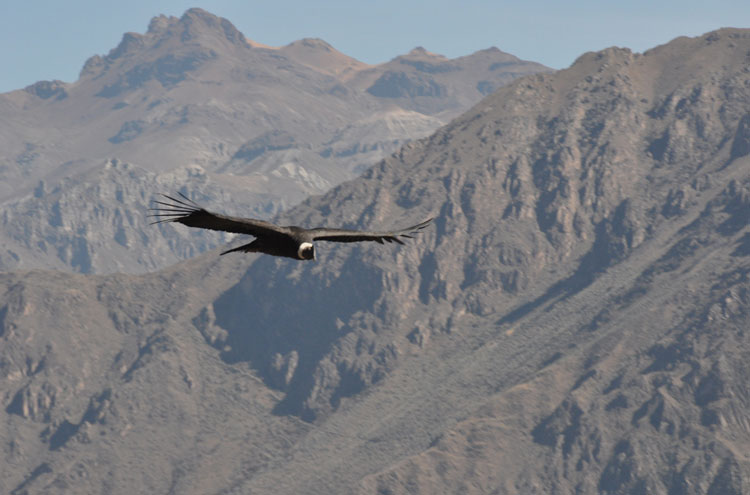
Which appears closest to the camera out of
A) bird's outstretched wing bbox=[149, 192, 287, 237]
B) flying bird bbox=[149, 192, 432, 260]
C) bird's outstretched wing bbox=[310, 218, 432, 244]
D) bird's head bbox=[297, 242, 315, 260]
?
bird's outstretched wing bbox=[149, 192, 287, 237]

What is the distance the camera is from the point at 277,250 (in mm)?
33375

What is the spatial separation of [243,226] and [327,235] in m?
2.89

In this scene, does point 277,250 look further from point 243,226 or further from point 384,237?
point 384,237

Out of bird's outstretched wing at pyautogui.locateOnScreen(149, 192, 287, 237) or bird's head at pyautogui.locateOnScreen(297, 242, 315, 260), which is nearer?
bird's outstretched wing at pyautogui.locateOnScreen(149, 192, 287, 237)

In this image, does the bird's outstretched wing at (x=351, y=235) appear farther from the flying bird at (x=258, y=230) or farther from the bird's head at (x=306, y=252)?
the bird's head at (x=306, y=252)

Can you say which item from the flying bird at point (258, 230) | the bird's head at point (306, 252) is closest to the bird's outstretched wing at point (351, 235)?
the flying bird at point (258, 230)

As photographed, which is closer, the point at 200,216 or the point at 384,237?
the point at 200,216

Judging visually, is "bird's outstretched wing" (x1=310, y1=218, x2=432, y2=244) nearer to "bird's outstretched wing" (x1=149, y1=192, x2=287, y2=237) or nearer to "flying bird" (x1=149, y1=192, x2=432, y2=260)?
"flying bird" (x1=149, y1=192, x2=432, y2=260)

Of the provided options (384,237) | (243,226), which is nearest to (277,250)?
(243,226)

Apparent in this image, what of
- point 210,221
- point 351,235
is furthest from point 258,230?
point 351,235

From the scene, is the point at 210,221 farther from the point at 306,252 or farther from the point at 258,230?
the point at 306,252

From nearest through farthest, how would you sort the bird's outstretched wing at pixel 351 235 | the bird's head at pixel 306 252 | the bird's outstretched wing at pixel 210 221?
the bird's outstretched wing at pixel 210 221 → the bird's head at pixel 306 252 → the bird's outstretched wing at pixel 351 235

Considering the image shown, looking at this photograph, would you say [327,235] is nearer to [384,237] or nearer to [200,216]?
[384,237]

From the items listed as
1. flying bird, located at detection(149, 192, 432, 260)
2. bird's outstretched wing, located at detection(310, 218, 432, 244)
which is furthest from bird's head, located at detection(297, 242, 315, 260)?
bird's outstretched wing, located at detection(310, 218, 432, 244)
